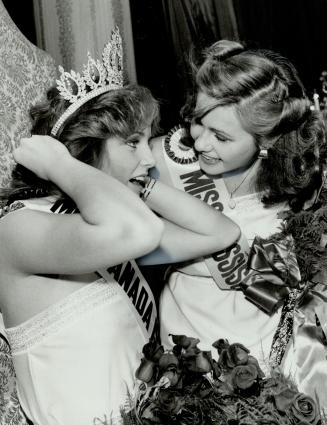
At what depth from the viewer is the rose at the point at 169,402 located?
155 centimetres

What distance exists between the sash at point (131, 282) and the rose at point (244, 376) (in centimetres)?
48

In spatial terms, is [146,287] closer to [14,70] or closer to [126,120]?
[126,120]

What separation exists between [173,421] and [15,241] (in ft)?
2.17

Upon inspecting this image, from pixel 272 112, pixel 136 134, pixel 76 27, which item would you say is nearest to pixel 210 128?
pixel 272 112

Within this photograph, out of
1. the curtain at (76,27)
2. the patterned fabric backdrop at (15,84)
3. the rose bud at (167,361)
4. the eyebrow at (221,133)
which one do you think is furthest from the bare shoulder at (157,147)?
the curtain at (76,27)

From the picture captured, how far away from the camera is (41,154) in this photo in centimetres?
169

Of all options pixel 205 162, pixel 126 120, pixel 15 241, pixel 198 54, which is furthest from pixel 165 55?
pixel 15 241

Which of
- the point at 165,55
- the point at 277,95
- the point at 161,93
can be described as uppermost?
the point at 277,95

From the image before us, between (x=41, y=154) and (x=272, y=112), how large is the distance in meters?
0.99

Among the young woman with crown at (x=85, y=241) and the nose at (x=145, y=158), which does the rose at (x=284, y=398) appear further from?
the nose at (x=145, y=158)

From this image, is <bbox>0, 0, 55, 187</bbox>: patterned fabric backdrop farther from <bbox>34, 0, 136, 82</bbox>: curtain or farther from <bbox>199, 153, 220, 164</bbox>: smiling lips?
<bbox>34, 0, 136, 82</bbox>: curtain

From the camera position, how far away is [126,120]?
1849 mm

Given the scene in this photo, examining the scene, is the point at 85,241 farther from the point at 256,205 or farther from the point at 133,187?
the point at 256,205

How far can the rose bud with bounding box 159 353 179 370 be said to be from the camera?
5.34 feet
